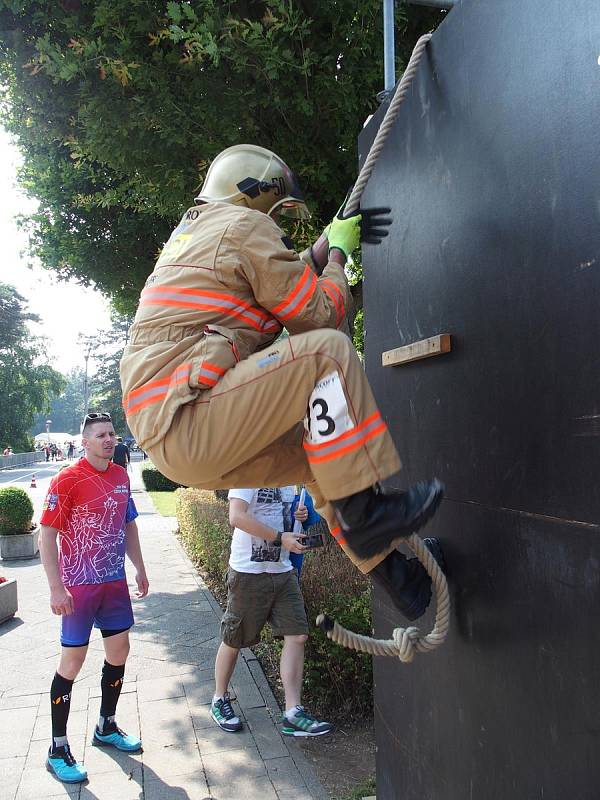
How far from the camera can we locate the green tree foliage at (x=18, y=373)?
54594 millimetres

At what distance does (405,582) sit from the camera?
220 cm

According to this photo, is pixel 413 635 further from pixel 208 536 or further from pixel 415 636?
pixel 208 536

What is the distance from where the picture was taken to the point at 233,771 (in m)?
4.23

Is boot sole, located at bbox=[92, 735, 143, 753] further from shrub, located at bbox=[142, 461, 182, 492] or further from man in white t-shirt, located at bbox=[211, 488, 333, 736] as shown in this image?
shrub, located at bbox=[142, 461, 182, 492]

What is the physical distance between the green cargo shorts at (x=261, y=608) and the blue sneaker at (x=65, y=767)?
3.83 ft

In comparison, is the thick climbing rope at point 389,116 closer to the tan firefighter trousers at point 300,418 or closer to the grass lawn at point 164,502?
the tan firefighter trousers at point 300,418

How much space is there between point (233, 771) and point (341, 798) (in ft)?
2.29

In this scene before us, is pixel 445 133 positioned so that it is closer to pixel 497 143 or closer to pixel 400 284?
pixel 497 143

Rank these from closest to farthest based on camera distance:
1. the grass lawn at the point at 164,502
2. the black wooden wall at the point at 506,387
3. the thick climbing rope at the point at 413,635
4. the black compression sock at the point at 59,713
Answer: the black wooden wall at the point at 506,387, the thick climbing rope at the point at 413,635, the black compression sock at the point at 59,713, the grass lawn at the point at 164,502

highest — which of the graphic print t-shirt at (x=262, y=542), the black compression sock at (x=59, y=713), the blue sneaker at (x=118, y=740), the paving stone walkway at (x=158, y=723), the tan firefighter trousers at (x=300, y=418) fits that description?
the tan firefighter trousers at (x=300, y=418)

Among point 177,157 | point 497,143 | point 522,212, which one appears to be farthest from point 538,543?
point 177,157

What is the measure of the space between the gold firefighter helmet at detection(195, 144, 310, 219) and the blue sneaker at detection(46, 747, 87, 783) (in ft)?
11.5

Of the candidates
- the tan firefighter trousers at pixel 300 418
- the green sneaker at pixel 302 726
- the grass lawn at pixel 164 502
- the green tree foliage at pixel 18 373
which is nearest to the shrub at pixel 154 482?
the grass lawn at pixel 164 502

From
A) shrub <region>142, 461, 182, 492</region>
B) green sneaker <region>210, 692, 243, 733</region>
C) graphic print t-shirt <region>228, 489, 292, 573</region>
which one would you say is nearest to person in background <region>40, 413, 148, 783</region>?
green sneaker <region>210, 692, 243, 733</region>
